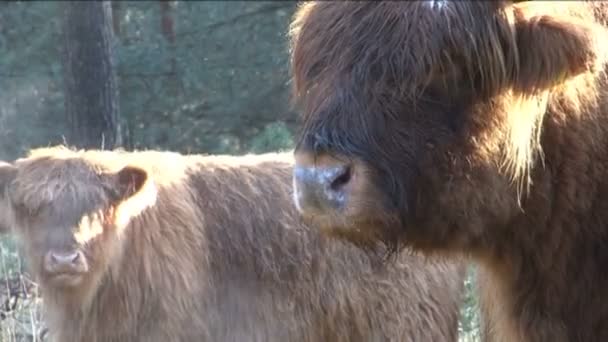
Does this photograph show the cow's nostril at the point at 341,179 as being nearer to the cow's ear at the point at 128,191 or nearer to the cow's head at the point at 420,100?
the cow's head at the point at 420,100

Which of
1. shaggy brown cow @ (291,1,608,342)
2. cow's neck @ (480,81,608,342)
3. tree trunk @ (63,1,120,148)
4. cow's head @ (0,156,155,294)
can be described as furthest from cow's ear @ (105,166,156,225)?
tree trunk @ (63,1,120,148)

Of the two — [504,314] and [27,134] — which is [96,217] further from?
[27,134]

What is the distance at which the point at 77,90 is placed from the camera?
13648 mm

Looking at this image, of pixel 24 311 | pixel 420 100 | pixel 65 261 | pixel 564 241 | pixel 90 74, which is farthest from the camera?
pixel 90 74

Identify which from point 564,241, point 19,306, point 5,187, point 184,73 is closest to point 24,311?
point 19,306

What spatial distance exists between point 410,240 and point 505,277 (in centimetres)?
49

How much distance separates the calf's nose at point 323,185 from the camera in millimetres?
3818

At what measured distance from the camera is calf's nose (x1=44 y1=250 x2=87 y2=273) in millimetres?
6488

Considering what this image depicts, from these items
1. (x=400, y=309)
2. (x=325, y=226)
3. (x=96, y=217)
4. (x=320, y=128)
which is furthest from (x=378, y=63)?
(x=400, y=309)

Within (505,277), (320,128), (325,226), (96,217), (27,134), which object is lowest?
(27,134)

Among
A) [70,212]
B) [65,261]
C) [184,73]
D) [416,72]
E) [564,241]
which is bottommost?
[184,73]

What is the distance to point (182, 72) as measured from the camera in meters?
17.4

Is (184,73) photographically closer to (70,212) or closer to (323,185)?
(70,212)

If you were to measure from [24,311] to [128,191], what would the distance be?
7.58 ft
